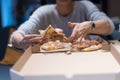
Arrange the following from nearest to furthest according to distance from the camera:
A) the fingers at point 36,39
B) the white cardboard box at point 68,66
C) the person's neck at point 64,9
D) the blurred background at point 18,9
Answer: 1. the white cardboard box at point 68,66
2. the fingers at point 36,39
3. the person's neck at point 64,9
4. the blurred background at point 18,9

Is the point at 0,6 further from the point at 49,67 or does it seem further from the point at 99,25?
the point at 49,67

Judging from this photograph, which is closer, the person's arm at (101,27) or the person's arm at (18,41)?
the person's arm at (18,41)

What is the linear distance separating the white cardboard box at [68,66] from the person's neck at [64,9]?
826 millimetres

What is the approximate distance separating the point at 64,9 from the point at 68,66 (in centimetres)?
103

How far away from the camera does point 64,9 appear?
1751mm

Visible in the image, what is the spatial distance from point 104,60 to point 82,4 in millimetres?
1006

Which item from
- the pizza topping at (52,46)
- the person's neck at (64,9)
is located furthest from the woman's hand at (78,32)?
the person's neck at (64,9)

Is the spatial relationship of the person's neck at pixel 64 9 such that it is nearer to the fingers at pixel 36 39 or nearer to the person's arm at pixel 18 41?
the person's arm at pixel 18 41

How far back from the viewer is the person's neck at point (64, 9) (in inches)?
68.8

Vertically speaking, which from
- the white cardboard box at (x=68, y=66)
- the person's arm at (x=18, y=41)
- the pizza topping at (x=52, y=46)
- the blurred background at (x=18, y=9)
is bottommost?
the blurred background at (x=18, y=9)

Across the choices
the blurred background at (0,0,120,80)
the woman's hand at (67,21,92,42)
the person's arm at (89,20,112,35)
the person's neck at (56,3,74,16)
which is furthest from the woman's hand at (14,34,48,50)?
the blurred background at (0,0,120,80)

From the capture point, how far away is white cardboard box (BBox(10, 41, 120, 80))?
66cm

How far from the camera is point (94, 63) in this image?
0.80 m

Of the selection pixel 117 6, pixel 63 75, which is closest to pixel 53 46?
pixel 63 75
